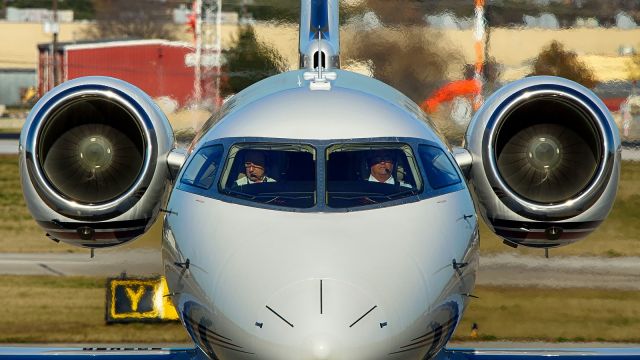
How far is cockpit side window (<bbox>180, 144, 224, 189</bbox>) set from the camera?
868 centimetres

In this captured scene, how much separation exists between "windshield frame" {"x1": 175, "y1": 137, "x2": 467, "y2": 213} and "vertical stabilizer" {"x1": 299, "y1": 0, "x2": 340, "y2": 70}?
11.0 ft

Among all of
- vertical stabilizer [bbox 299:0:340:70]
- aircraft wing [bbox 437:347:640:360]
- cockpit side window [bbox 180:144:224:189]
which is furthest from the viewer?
vertical stabilizer [bbox 299:0:340:70]

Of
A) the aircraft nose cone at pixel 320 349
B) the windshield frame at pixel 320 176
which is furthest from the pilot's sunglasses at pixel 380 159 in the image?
the aircraft nose cone at pixel 320 349

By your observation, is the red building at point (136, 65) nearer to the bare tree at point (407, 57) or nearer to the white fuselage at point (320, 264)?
the bare tree at point (407, 57)

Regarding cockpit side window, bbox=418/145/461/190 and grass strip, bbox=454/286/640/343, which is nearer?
cockpit side window, bbox=418/145/461/190

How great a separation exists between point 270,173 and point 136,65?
19845 millimetres

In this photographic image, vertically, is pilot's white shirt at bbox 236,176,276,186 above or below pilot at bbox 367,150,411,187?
below

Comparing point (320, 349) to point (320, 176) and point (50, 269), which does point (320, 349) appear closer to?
point (320, 176)

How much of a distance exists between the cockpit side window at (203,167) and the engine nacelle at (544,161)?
2646mm

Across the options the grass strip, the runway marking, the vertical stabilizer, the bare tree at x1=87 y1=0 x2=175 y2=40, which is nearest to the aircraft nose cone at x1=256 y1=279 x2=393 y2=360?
the vertical stabilizer

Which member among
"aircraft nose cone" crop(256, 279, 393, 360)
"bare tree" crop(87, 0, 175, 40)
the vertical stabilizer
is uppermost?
"bare tree" crop(87, 0, 175, 40)

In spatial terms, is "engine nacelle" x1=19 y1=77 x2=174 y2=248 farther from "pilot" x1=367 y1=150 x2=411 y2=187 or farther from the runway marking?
the runway marking

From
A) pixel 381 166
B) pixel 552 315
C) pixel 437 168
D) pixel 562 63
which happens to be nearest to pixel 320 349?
pixel 381 166

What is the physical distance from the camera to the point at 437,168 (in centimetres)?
884
